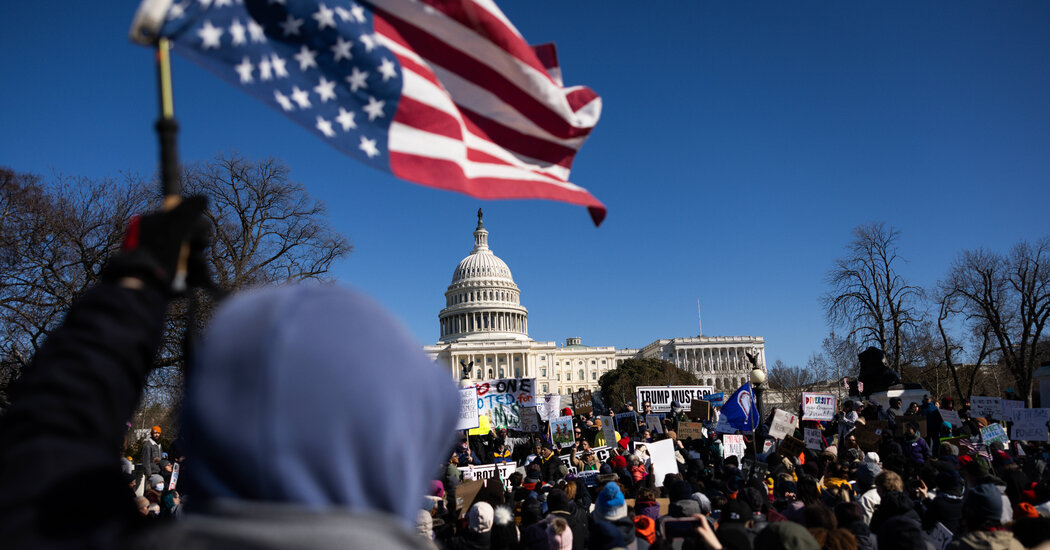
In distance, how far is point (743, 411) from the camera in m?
12.8

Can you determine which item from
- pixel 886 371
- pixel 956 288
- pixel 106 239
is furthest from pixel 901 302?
pixel 106 239

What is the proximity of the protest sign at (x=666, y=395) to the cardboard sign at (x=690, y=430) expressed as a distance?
4589mm

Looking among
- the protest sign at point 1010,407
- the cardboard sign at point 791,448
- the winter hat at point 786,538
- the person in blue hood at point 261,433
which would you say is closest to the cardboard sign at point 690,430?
the cardboard sign at point 791,448

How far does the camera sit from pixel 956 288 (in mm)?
36000

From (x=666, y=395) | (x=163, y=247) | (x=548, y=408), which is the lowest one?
(x=548, y=408)

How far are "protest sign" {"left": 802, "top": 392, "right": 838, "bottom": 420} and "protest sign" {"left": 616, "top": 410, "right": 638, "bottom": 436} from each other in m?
6.69

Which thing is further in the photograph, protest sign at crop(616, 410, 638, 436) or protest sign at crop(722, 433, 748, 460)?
protest sign at crop(616, 410, 638, 436)

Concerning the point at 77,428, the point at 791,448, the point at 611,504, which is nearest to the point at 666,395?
the point at 791,448

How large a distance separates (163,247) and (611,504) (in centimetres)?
543

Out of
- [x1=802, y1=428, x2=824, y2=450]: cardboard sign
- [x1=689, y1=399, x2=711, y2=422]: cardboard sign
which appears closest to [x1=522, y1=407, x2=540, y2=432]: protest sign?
[x1=689, y1=399, x2=711, y2=422]: cardboard sign

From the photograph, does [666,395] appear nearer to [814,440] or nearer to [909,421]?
[909,421]

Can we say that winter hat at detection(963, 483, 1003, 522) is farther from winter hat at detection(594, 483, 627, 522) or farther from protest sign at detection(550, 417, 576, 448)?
protest sign at detection(550, 417, 576, 448)

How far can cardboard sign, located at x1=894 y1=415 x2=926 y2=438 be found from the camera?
14852mm

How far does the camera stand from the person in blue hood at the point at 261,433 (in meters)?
0.93
